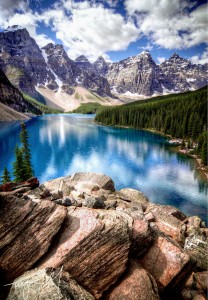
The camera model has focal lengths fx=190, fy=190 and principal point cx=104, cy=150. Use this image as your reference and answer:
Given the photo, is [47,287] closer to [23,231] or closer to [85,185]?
[23,231]

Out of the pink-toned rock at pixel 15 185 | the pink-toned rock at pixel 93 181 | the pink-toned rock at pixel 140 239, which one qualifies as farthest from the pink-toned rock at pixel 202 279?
the pink-toned rock at pixel 93 181

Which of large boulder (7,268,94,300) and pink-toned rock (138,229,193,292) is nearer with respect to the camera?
large boulder (7,268,94,300)

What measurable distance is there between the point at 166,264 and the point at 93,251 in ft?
17.7

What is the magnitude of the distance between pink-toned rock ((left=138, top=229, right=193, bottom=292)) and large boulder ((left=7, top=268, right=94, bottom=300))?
499 centimetres

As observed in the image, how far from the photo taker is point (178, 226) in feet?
71.4

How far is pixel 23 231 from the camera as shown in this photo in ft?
37.0

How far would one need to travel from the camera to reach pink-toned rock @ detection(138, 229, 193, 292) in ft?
40.8

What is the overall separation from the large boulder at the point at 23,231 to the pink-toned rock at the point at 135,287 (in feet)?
15.3

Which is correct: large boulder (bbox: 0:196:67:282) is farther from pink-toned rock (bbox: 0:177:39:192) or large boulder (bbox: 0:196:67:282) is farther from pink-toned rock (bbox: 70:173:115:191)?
pink-toned rock (bbox: 70:173:115:191)

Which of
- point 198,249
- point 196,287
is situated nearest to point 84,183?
point 198,249

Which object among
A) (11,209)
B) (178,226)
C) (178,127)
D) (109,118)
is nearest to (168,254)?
(178,226)

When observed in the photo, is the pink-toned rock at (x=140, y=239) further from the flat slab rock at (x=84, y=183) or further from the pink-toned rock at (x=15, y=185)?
the flat slab rock at (x=84, y=183)

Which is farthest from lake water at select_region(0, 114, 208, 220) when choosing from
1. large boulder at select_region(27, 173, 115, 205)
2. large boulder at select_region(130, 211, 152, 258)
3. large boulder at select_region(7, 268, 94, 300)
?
large boulder at select_region(7, 268, 94, 300)

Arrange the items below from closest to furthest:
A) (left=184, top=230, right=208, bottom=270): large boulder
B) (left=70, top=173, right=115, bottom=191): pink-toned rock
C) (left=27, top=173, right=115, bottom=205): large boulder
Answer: (left=184, top=230, right=208, bottom=270): large boulder, (left=27, top=173, right=115, bottom=205): large boulder, (left=70, top=173, right=115, bottom=191): pink-toned rock
